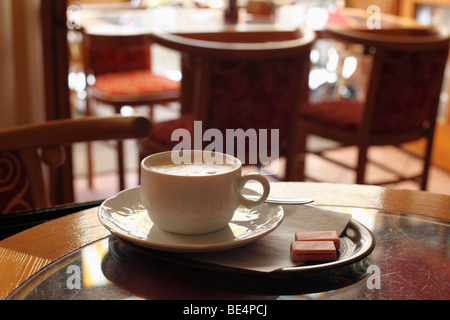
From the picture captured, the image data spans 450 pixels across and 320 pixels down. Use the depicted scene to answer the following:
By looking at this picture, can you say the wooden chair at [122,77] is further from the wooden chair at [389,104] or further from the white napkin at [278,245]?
the white napkin at [278,245]

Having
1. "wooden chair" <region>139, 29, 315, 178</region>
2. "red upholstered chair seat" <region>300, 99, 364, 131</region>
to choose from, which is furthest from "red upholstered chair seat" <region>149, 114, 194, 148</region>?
"red upholstered chair seat" <region>300, 99, 364, 131</region>

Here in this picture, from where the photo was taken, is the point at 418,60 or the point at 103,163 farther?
the point at 103,163

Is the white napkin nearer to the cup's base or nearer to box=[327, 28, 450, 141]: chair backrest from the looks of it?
the cup's base

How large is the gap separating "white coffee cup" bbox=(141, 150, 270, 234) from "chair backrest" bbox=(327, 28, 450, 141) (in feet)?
5.04

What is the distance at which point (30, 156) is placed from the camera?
97 cm

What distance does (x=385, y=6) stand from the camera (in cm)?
402

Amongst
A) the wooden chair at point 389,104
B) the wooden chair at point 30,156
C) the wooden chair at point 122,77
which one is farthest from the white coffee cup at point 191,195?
the wooden chair at point 122,77

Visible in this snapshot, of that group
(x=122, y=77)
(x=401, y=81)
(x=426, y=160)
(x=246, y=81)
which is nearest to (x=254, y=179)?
(x=246, y=81)

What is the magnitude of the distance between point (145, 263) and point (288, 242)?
0.15 meters

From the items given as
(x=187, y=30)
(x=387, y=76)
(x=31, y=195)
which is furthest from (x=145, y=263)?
(x=187, y=30)

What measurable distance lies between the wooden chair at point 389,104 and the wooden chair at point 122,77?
2.24 feet

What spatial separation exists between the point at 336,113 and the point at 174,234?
1.76m

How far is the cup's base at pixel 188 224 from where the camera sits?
623 millimetres

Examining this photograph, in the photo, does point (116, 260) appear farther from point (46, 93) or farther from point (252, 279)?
point (46, 93)
